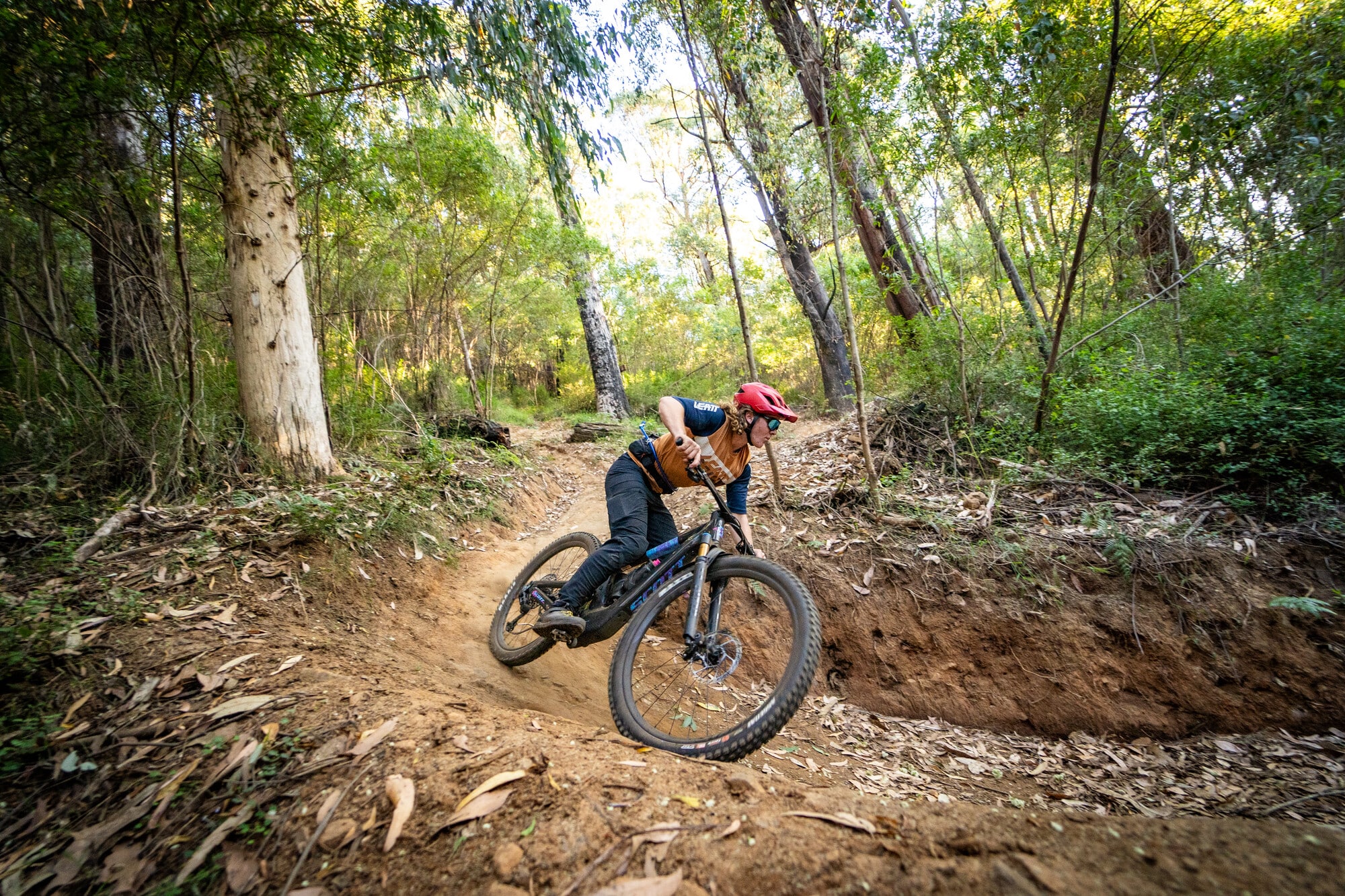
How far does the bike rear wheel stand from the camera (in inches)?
156

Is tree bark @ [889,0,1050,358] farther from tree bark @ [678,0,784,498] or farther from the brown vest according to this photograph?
the brown vest

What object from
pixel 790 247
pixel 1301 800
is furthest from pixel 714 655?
pixel 790 247

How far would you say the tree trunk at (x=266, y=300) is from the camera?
200 inches

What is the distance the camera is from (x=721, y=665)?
3064 millimetres

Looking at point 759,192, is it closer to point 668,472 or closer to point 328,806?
point 668,472

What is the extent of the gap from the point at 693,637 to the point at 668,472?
1.24m

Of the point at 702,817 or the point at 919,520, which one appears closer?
the point at 702,817

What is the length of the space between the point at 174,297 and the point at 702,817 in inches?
265

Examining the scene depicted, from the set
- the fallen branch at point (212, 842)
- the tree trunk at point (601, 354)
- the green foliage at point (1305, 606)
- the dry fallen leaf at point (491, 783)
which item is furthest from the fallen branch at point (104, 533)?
the tree trunk at point (601, 354)

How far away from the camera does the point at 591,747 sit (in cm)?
232

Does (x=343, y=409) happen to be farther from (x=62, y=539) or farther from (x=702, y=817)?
(x=702, y=817)

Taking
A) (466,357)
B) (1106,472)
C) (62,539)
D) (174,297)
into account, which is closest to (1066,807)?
(1106,472)

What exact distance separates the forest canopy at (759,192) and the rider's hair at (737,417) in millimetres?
2048

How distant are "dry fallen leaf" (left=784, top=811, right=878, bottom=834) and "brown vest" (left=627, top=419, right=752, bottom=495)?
1.93 metres
